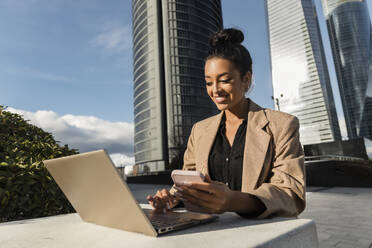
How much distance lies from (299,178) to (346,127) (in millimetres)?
130649

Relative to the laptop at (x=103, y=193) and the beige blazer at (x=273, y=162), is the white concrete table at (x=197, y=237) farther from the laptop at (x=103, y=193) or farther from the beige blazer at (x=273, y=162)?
the beige blazer at (x=273, y=162)

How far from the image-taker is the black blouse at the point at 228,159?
1.63 m

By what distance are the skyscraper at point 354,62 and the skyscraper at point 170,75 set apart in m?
83.2

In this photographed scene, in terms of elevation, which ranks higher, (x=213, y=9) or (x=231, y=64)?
(x=213, y=9)

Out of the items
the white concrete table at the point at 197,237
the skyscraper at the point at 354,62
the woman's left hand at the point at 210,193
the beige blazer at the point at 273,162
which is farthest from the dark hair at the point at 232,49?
the skyscraper at the point at 354,62

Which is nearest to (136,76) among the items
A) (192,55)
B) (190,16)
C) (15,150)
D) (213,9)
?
(192,55)

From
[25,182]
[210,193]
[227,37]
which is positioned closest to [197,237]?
[210,193]

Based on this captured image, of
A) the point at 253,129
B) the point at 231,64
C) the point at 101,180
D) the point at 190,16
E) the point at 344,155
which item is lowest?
the point at 344,155

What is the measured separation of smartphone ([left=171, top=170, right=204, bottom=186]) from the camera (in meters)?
0.90

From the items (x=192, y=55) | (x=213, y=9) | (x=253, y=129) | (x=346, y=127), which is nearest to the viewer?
(x=253, y=129)

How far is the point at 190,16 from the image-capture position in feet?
183

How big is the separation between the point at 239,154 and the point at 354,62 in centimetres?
13316

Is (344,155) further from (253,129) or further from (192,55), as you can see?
(192,55)

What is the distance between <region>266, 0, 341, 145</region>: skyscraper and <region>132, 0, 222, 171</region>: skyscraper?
2210 inches
